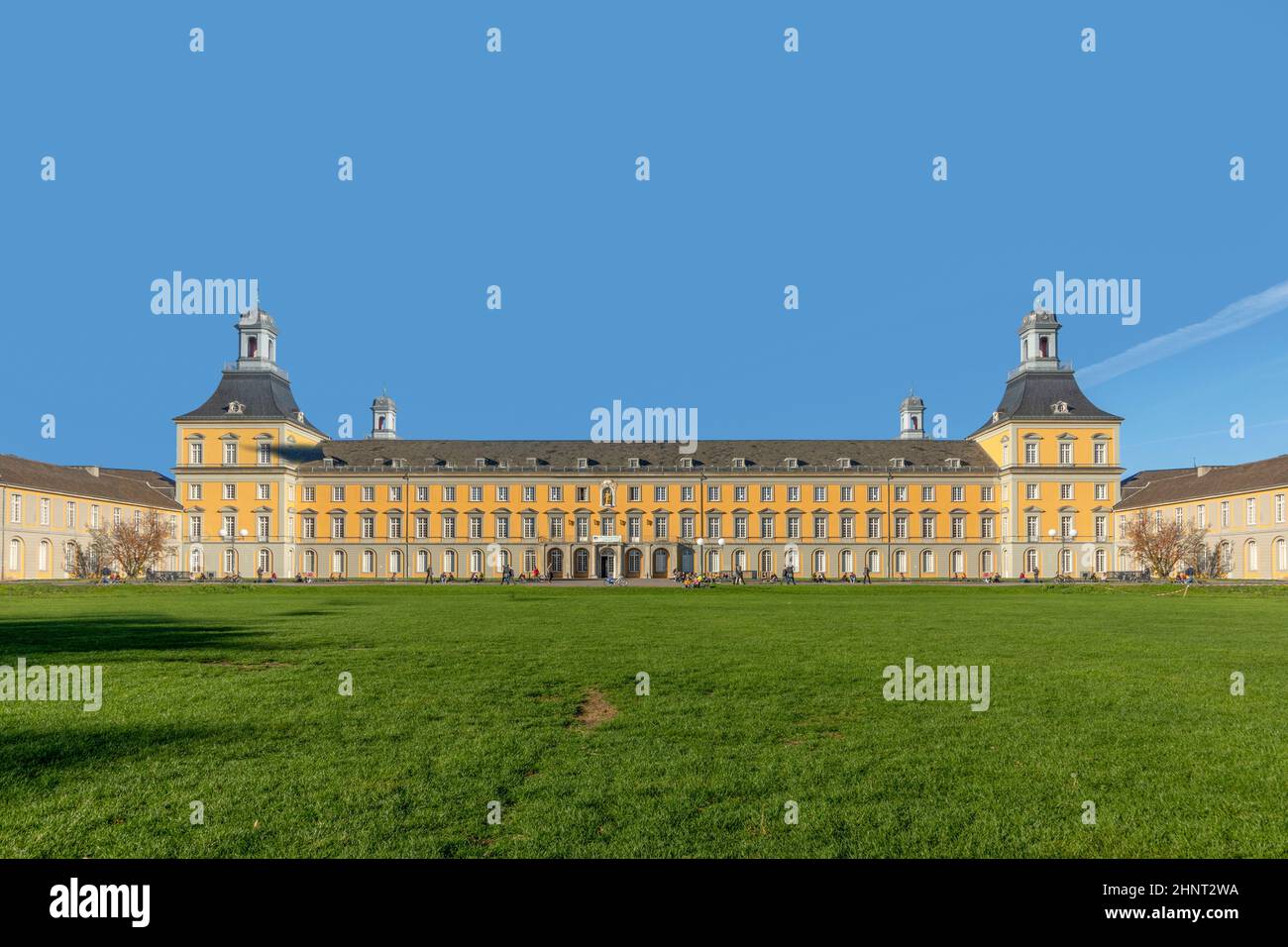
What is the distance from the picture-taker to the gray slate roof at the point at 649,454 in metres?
74.5

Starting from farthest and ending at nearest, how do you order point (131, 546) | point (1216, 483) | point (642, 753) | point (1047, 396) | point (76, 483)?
point (1047, 396) < point (76, 483) < point (1216, 483) < point (131, 546) < point (642, 753)

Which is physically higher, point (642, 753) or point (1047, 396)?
point (1047, 396)

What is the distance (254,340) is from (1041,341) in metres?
75.3

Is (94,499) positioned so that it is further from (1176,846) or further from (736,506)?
(1176,846)

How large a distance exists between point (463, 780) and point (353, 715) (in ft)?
10.5

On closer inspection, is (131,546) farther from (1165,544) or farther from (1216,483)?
(1216,483)

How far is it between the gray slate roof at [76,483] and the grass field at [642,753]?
57.6 m

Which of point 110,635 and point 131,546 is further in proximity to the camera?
point 131,546

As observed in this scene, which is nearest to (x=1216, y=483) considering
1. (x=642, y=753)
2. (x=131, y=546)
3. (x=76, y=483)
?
(x=642, y=753)

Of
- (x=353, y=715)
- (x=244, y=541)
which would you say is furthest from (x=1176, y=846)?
(x=244, y=541)

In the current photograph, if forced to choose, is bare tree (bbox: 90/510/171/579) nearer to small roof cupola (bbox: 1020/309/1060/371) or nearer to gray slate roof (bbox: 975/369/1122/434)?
gray slate roof (bbox: 975/369/1122/434)

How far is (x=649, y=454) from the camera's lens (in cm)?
7625

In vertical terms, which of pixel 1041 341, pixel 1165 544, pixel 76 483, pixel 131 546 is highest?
pixel 1041 341

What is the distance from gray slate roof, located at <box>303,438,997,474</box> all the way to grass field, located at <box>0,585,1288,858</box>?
58369mm
